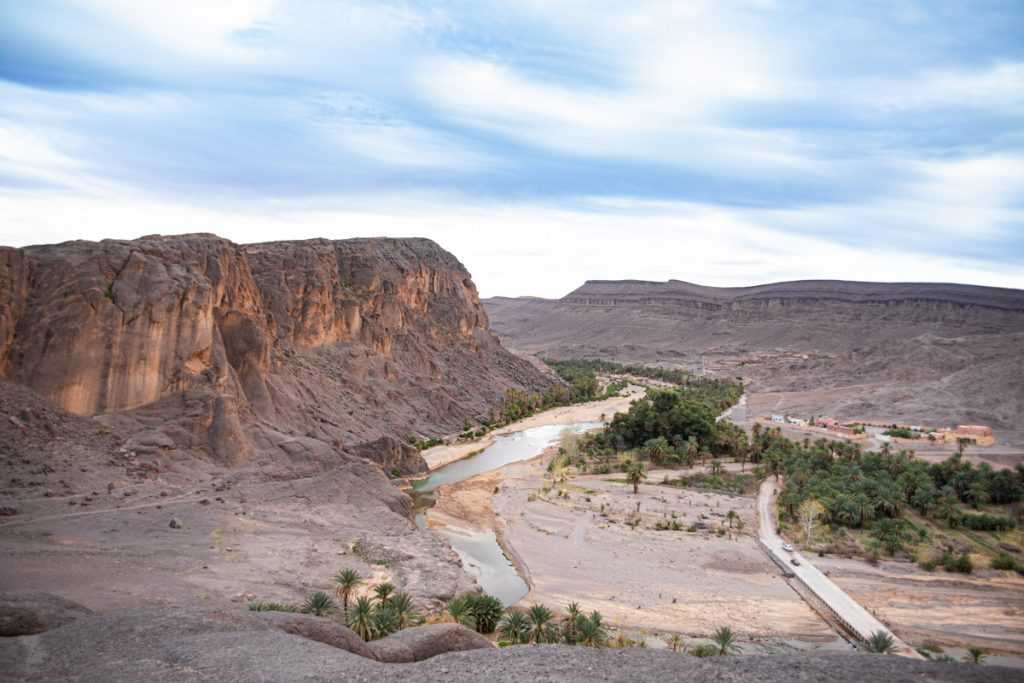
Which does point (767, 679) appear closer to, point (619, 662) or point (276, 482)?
point (619, 662)

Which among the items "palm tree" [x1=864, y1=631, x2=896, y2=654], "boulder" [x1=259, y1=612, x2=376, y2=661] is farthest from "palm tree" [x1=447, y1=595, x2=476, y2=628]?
"palm tree" [x1=864, y1=631, x2=896, y2=654]

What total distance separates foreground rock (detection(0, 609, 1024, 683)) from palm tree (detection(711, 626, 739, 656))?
12.4 m

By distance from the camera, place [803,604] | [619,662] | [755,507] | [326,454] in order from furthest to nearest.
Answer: [755,507] < [326,454] < [803,604] < [619,662]

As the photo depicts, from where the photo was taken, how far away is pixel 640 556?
3934 cm

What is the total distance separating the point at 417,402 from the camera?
80812 millimetres

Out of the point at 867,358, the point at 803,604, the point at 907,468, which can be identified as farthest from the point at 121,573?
the point at 867,358

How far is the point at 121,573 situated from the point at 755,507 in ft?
130

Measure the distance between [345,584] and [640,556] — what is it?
1767 centimetres

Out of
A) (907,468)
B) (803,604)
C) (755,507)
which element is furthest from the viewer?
(907,468)

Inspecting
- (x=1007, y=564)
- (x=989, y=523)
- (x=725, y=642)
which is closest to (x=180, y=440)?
(x=725, y=642)

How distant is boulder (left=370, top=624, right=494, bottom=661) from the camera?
1584 centimetres

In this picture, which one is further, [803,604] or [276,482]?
[276,482]

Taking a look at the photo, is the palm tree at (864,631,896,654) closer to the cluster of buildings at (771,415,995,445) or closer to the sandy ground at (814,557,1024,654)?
the sandy ground at (814,557,1024,654)

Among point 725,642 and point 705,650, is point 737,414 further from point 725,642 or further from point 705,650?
point 705,650
